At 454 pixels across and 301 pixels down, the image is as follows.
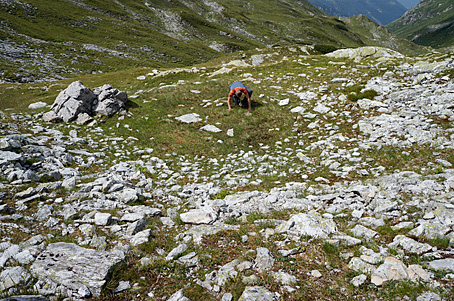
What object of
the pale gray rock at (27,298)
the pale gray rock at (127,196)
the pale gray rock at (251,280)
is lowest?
the pale gray rock at (127,196)

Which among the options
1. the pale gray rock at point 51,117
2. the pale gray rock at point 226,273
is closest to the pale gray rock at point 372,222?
the pale gray rock at point 226,273

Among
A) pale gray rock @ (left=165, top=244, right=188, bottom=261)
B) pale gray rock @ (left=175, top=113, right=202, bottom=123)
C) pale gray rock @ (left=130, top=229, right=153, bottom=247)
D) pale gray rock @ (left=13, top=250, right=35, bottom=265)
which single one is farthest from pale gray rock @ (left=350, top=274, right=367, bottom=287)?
pale gray rock @ (left=175, top=113, right=202, bottom=123)

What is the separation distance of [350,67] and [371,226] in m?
29.8

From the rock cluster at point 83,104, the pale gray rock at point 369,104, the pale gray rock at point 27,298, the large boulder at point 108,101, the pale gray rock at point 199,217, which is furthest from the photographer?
the large boulder at point 108,101

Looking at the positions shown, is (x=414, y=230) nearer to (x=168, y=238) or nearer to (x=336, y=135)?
(x=168, y=238)

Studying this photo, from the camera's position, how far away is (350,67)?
30.2 metres

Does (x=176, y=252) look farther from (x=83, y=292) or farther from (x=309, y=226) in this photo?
(x=309, y=226)

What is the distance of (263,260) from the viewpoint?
19.6 feet

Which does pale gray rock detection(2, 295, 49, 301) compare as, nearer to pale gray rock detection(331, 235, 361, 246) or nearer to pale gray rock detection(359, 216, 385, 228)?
pale gray rock detection(331, 235, 361, 246)

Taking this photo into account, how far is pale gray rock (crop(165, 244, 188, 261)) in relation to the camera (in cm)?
621

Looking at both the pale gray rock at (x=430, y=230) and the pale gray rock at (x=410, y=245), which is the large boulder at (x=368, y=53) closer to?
the pale gray rock at (x=430, y=230)

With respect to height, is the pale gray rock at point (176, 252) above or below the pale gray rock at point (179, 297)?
below

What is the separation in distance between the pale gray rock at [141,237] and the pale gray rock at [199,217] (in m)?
1.43

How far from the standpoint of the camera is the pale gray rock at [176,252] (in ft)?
20.4
